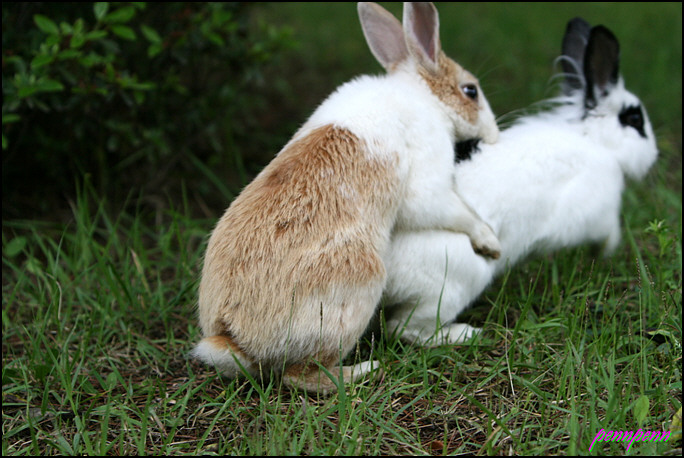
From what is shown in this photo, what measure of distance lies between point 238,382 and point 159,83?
213 centimetres

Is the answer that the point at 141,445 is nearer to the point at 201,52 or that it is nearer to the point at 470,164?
the point at 470,164

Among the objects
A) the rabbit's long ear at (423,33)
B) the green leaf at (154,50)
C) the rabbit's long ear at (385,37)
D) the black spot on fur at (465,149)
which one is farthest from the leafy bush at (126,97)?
the black spot on fur at (465,149)

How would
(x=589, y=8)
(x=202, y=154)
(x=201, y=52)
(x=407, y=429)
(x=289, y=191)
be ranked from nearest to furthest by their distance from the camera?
(x=407, y=429)
(x=289, y=191)
(x=201, y=52)
(x=202, y=154)
(x=589, y=8)

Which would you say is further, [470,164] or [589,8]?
[589,8]

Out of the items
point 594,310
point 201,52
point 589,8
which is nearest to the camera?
point 594,310

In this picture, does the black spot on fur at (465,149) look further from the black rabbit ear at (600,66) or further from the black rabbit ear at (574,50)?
the black rabbit ear at (574,50)

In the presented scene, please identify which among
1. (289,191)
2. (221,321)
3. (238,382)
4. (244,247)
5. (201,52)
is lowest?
(238,382)

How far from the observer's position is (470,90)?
3193mm

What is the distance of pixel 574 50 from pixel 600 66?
11.9 inches

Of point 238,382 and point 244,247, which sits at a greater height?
point 244,247

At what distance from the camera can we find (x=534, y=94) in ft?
16.6

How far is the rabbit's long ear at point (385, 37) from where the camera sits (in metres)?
3.17

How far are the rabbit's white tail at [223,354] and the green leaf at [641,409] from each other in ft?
4.17

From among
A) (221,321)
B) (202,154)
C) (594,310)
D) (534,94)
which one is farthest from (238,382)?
(534,94)
